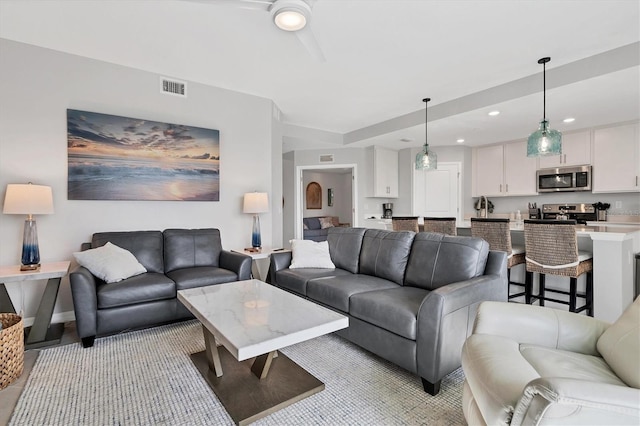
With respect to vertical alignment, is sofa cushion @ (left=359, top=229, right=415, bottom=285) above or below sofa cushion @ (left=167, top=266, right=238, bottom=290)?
above

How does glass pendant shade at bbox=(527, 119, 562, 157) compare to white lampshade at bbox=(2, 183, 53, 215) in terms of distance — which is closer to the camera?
white lampshade at bbox=(2, 183, 53, 215)

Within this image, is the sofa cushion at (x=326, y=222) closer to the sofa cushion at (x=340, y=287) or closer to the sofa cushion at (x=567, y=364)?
the sofa cushion at (x=340, y=287)

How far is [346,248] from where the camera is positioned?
3268mm

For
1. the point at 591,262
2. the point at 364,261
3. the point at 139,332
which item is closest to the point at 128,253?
the point at 139,332

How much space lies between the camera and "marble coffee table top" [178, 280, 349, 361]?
146 centimetres

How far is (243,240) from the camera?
13.8ft

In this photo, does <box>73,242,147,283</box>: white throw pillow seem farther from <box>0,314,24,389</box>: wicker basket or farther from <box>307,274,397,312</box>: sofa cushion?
<box>307,274,397,312</box>: sofa cushion

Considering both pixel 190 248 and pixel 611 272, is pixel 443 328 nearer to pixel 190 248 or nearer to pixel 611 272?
pixel 611 272

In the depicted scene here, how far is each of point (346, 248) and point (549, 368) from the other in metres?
2.14

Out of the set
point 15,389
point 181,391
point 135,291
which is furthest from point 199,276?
point 15,389

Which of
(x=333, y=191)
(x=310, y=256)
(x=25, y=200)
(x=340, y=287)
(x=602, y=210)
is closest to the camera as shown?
(x=340, y=287)

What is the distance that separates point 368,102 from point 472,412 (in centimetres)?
400

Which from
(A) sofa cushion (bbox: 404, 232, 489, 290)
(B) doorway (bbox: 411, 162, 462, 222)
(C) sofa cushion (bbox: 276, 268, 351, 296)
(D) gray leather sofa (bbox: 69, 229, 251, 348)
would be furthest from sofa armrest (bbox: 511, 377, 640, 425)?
(B) doorway (bbox: 411, 162, 462, 222)

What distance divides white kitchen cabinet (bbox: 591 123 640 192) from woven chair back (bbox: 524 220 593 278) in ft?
9.01
